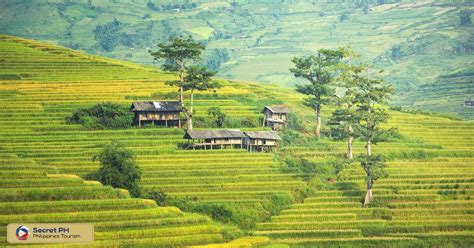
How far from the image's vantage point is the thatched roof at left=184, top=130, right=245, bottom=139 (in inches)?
2977

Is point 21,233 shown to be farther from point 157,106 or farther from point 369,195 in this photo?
point 157,106

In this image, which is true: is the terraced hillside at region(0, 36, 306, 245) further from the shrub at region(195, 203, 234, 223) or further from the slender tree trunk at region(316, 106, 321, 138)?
the slender tree trunk at region(316, 106, 321, 138)

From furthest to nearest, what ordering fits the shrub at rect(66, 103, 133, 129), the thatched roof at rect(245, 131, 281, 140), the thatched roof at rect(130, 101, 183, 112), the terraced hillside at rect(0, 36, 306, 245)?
the thatched roof at rect(130, 101, 183, 112) → the shrub at rect(66, 103, 133, 129) → the thatched roof at rect(245, 131, 281, 140) → the terraced hillside at rect(0, 36, 306, 245)

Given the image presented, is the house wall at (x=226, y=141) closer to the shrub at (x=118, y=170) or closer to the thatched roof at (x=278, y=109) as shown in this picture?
the thatched roof at (x=278, y=109)

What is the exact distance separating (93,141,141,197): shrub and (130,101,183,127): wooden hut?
14.9 metres

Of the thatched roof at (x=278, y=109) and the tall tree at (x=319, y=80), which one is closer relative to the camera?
the thatched roof at (x=278, y=109)

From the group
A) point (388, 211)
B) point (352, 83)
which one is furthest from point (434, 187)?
point (352, 83)

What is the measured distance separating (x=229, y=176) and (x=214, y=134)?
7.90 m

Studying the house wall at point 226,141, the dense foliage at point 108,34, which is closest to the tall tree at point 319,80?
the house wall at point 226,141

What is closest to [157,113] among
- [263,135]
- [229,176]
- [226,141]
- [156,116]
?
[156,116]

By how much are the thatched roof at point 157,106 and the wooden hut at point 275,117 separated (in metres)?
8.30

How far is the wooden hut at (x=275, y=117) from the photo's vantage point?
84812mm

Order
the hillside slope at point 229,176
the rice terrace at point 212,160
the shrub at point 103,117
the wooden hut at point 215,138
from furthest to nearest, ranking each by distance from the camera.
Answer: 1. the shrub at point 103,117
2. the wooden hut at point 215,138
3. the hillside slope at point 229,176
4. the rice terrace at point 212,160

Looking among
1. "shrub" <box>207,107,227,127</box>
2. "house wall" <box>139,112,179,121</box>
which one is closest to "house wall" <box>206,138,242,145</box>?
"shrub" <box>207,107,227,127</box>
